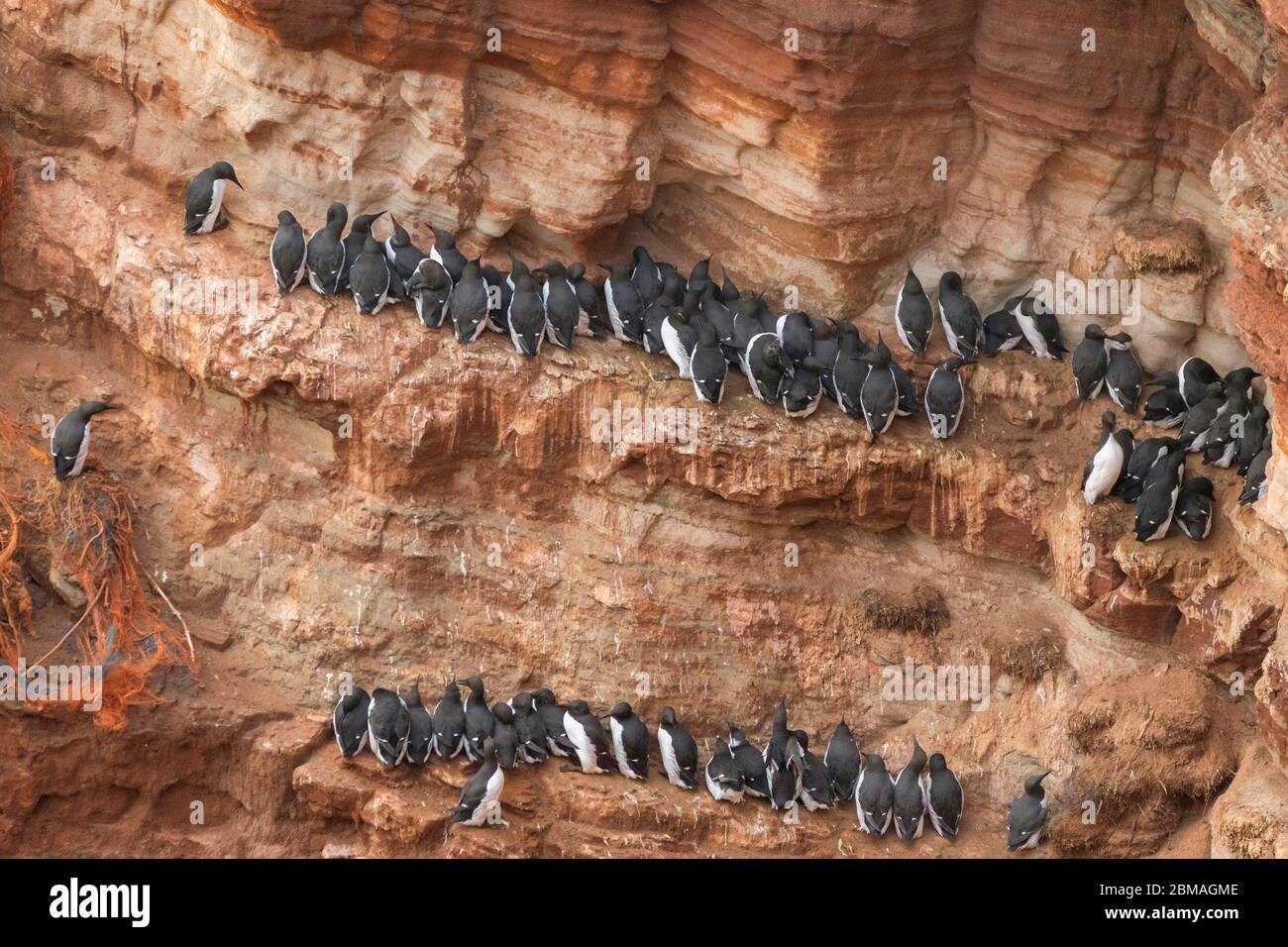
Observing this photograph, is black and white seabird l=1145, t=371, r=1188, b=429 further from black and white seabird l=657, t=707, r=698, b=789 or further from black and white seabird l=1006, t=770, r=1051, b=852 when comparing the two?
black and white seabird l=657, t=707, r=698, b=789

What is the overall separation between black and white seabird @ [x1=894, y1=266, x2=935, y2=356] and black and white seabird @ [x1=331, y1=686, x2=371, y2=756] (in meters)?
5.49

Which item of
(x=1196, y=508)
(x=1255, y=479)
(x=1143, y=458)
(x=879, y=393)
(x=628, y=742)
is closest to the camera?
(x=1255, y=479)

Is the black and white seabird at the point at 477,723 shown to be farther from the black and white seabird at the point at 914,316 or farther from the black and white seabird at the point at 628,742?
the black and white seabird at the point at 914,316

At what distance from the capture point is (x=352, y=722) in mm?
16375

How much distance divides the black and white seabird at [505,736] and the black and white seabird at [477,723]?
6 centimetres

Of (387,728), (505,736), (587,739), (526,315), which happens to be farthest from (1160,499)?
(387,728)

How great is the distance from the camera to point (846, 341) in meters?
17.0

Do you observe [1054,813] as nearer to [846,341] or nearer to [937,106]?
[846,341]

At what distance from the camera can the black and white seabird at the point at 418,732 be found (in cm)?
1638

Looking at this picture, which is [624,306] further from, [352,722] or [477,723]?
[352,722]

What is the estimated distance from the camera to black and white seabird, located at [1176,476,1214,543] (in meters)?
15.7

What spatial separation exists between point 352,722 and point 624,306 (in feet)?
Answer: 13.7

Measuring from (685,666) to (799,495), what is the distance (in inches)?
69.7

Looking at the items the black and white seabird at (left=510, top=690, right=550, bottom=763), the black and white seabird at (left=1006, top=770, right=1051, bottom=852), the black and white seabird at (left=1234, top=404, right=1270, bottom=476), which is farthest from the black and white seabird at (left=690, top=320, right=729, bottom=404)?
the black and white seabird at (left=1234, top=404, right=1270, bottom=476)
